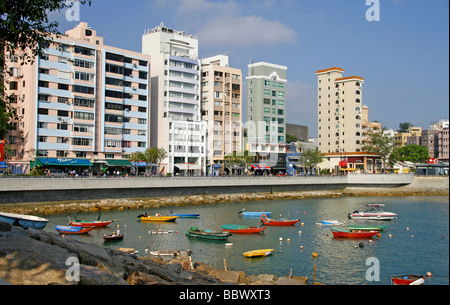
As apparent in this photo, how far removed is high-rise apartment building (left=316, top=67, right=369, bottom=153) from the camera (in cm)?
12706

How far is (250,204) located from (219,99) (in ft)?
147

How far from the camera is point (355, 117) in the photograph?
127 meters

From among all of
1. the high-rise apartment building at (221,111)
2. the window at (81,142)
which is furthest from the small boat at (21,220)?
the high-rise apartment building at (221,111)

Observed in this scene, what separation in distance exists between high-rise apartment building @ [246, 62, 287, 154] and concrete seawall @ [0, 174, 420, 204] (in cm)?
2693

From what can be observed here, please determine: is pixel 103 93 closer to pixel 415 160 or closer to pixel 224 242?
pixel 224 242

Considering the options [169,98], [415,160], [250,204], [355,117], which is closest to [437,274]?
[250,204]

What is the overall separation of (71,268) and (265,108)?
103 metres

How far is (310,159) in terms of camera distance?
11525cm

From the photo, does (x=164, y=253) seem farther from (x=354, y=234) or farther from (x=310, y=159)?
(x=310, y=159)

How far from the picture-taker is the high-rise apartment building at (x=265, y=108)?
115812mm

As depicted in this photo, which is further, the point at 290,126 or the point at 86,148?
the point at 290,126

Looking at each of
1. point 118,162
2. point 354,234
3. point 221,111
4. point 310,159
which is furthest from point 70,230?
point 310,159

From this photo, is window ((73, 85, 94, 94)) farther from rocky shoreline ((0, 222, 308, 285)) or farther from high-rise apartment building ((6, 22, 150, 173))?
rocky shoreline ((0, 222, 308, 285))

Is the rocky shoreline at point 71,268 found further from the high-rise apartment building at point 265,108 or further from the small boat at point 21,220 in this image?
the high-rise apartment building at point 265,108
